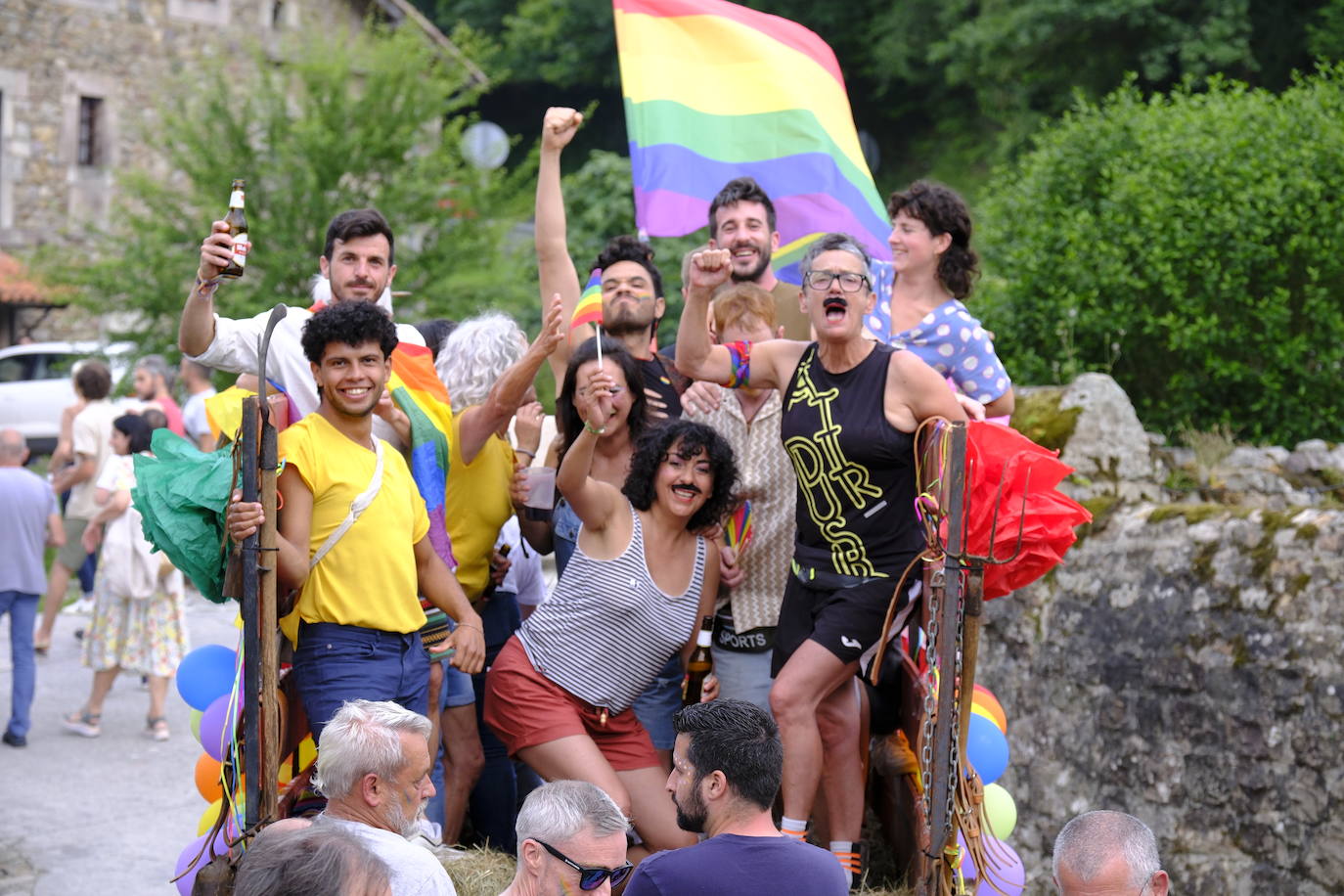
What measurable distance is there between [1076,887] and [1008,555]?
108 cm

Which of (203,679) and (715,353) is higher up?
(715,353)

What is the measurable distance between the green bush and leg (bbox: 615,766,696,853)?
5719 millimetres

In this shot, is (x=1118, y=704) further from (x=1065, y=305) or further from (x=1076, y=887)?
(x=1076, y=887)

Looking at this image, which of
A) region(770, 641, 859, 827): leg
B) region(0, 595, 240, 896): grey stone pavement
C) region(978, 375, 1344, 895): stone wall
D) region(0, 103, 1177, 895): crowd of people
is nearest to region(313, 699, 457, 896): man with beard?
region(0, 103, 1177, 895): crowd of people

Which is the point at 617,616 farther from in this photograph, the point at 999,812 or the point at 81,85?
the point at 81,85

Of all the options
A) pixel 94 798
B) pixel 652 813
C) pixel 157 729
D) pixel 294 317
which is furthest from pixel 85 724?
pixel 652 813

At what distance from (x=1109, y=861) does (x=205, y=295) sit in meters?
2.92

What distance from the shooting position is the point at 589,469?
480 centimetres

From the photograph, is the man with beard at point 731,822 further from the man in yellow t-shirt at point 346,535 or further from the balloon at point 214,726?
the balloon at point 214,726

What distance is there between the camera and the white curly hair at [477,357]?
533 cm

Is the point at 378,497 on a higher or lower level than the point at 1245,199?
lower

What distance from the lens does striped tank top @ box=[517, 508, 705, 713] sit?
15.5 feet

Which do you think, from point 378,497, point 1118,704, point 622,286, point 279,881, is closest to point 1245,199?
point 1118,704

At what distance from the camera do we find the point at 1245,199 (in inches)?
364
